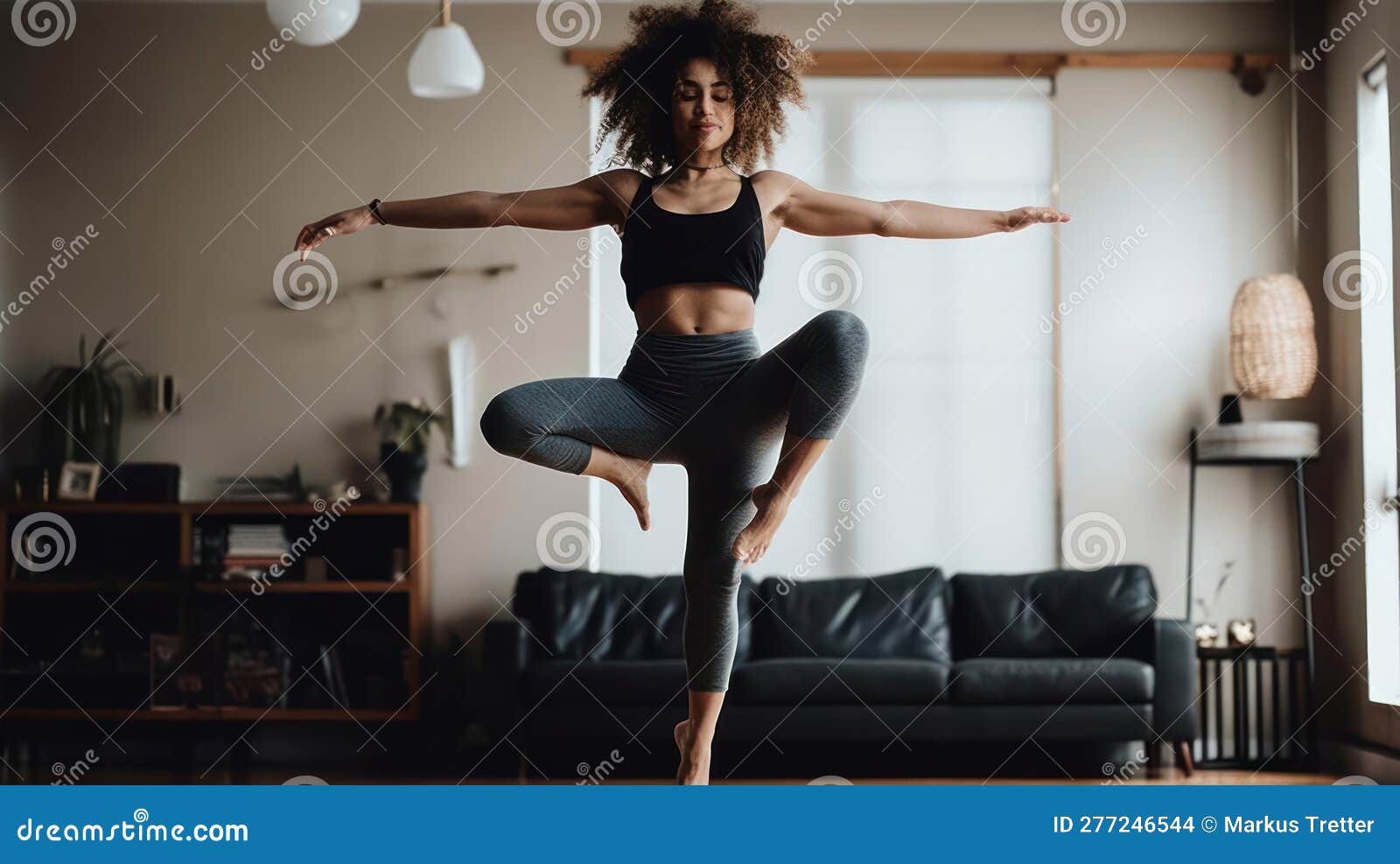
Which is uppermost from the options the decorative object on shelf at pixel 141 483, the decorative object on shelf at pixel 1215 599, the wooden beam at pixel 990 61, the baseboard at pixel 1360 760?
the wooden beam at pixel 990 61

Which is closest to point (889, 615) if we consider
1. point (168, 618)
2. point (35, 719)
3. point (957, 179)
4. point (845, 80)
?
point (957, 179)

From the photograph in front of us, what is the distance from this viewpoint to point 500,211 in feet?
7.65

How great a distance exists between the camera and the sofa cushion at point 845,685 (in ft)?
15.2

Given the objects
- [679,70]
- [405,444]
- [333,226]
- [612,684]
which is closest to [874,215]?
[679,70]

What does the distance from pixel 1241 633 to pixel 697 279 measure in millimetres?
A: 3933

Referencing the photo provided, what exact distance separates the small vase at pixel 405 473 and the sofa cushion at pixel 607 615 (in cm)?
68

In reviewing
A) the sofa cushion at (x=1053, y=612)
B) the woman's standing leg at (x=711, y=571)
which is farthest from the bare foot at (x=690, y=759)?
the sofa cushion at (x=1053, y=612)

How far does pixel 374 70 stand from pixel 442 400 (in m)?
1.55

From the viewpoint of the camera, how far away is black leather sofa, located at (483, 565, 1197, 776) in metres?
4.62

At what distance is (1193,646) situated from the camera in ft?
15.8

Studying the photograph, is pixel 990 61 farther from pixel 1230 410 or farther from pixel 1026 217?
pixel 1026 217

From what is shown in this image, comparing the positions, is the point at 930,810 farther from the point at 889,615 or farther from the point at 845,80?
the point at 845,80

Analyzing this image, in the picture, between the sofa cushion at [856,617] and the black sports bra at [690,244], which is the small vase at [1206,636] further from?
the black sports bra at [690,244]

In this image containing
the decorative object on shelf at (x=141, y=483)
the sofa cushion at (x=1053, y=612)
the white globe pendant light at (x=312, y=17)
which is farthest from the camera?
the decorative object on shelf at (x=141, y=483)
